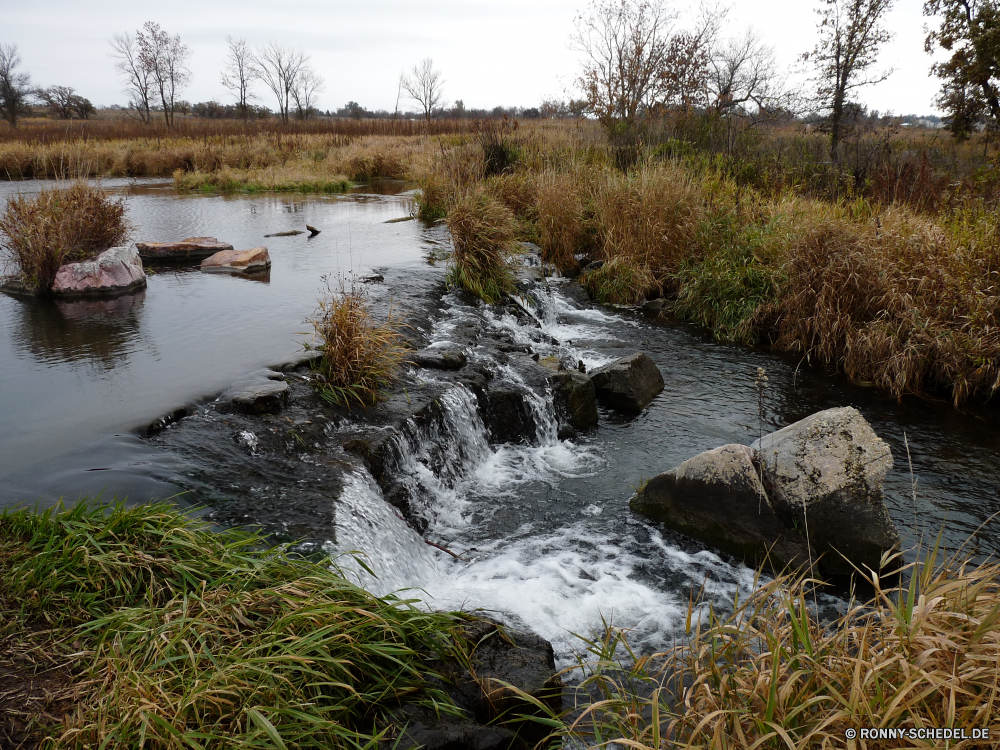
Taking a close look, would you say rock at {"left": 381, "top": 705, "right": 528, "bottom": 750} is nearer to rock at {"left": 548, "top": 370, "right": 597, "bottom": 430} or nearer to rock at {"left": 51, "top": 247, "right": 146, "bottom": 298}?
rock at {"left": 548, "top": 370, "right": 597, "bottom": 430}

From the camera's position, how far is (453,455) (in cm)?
554

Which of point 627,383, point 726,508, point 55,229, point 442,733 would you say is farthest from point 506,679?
point 55,229

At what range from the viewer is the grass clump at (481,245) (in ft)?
29.6

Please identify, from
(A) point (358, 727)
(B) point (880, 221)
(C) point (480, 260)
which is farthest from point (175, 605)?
(B) point (880, 221)

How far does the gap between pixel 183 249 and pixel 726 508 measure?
32.1ft

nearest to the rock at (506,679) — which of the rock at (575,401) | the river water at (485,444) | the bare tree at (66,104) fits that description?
the river water at (485,444)

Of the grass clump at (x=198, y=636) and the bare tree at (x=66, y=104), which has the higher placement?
the bare tree at (x=66, y=104)

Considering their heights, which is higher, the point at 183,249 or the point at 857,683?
the point at 183,249

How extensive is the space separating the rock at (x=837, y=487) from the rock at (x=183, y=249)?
947 cm

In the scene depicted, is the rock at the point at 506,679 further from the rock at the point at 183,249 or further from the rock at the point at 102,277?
the rock at the point at 183,249

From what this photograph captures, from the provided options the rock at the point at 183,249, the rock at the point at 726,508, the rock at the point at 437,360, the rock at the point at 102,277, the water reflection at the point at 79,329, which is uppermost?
the rock at the point at 183,249

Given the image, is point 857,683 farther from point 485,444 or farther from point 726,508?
point 485,444

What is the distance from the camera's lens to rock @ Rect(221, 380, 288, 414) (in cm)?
495

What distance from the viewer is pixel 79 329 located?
686 cm
